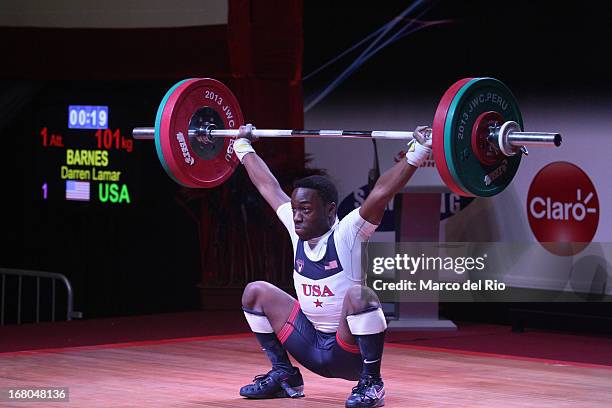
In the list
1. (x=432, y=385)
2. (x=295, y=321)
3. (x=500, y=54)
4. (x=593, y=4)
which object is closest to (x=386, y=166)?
(x=500, y=54)

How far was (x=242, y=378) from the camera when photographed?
600cm

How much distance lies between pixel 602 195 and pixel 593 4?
1237 millimetres

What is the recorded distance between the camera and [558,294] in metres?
8.03

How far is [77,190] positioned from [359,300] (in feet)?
18.8

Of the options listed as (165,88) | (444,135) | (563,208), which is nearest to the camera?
(444,135)

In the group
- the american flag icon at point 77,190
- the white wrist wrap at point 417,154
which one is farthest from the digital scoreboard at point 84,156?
the white wrist wrap at point 417,154

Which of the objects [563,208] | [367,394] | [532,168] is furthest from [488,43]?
[367,394]

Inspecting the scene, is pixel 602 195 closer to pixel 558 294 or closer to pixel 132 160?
pixel 558 294

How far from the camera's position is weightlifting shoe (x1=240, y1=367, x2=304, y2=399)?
5.25 metres

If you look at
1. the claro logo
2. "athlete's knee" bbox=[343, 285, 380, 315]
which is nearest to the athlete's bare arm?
"athlete's knee" bbox=[343, 285, 380, 315]

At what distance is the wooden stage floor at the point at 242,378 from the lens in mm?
5289

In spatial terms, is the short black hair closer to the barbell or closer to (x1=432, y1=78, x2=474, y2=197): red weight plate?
the barbell

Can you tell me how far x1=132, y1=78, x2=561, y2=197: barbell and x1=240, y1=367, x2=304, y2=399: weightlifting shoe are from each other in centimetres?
101

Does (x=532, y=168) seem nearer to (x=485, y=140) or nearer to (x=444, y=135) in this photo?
(x=485, y=140)
